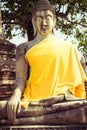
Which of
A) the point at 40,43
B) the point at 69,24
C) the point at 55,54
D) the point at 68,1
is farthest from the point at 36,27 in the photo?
the point at 69,24

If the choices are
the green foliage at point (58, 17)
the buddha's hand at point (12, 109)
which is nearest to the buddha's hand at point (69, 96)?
the buddha's hand at point (12, 109)

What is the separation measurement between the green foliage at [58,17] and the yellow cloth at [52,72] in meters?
7.71

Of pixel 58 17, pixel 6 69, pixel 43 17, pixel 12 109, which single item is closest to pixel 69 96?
pixel 12 109

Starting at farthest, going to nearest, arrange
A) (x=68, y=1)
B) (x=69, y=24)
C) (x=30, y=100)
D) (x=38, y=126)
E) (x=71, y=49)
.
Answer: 1. (x=69, y=24)
2. (x=68, y=1)
3. (x=71, y=49)
4. (x=30, y=100)
5. (x=38, y=126)

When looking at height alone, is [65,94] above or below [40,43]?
below

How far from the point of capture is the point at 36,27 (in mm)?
3414

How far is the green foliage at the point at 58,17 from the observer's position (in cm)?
1134

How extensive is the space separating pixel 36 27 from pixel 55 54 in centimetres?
38

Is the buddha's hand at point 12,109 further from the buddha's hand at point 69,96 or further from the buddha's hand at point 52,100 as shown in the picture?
the buddha's hand at point 69,96

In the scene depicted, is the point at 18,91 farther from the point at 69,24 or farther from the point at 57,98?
the point at 69,24

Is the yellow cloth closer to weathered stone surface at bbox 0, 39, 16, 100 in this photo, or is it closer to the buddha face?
the buddha face

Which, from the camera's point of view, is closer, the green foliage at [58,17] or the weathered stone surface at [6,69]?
the weathered stone surface at [6,69]

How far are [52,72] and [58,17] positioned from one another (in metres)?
9.69

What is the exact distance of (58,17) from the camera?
41.6 feet
